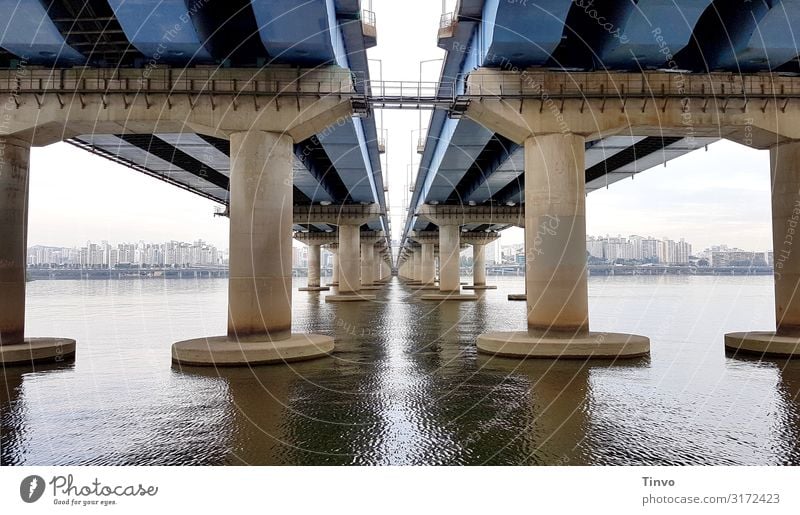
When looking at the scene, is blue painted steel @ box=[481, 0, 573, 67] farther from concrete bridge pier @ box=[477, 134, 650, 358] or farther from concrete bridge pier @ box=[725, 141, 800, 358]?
concrete bridge pier @ box=[725, 141, 800, 358]

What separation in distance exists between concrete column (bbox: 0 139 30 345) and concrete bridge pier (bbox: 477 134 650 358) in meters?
15.4

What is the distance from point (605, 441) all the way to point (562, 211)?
11901mm

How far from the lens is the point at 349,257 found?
57.1 meters

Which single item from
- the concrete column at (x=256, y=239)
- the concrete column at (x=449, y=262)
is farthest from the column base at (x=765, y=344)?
the concrete column at (x=449, y=262)

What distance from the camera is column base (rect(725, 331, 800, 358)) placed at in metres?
19.2

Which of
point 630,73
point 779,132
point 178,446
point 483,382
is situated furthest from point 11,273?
point 779,132

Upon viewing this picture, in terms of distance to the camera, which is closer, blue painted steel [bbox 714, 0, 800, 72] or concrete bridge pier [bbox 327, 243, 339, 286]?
blue painted steel [bbox 714, 0, 800, 72]

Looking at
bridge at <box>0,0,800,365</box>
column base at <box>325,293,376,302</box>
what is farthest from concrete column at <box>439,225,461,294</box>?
bridge at <box>0,0,800,365</box>

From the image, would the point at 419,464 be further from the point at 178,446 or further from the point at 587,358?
the point at 587,358

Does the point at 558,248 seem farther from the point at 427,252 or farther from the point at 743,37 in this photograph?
the point at 427,252

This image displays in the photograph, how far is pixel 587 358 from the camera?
18547 mm

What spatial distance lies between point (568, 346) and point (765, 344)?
22.1ft

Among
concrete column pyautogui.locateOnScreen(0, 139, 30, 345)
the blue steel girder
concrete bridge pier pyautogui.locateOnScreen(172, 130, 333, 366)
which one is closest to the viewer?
the blue steel girder
